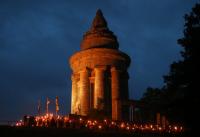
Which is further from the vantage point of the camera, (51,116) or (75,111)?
(75,111)

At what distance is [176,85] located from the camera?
33.7 m

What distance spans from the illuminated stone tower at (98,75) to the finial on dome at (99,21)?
1.59m

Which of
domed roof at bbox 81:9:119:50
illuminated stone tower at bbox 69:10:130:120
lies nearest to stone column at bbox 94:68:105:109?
illuminated stone tower at bbox 69:10:130:120

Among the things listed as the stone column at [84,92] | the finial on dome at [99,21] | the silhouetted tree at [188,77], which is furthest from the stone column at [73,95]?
the silhouetted tree at [188,77]

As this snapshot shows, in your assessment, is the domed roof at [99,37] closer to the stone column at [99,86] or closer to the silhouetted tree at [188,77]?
the stone column at [99,86]

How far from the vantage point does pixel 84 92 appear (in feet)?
185

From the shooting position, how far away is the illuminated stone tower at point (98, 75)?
182 ft

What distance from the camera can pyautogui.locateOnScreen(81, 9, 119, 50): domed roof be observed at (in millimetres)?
58775

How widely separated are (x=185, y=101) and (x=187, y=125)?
1.65m

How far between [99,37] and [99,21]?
351 cm

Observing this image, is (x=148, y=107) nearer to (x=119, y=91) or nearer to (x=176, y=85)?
(x=119, y=91)

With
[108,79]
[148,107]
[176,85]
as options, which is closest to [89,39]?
[108,79]

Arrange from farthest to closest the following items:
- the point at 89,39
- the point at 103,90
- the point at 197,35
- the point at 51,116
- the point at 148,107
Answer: the point at 89,39
the point at 103,90
the point at 148,107
the point at 51,116
the point at 197,35

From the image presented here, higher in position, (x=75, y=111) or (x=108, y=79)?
(x=108, y=79)
